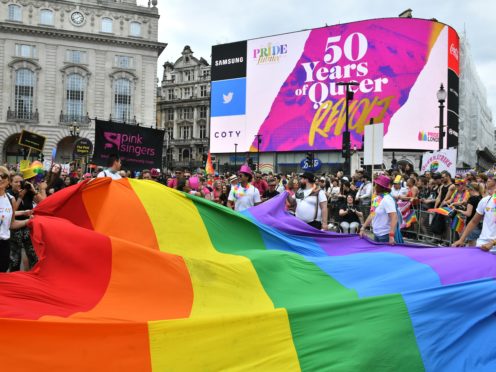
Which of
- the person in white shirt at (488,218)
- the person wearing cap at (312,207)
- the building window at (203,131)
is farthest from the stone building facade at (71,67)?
the person in white shirt at (488,218)

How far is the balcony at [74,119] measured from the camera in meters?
57.3

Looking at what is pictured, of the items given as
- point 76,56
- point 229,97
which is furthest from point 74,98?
point 229,97

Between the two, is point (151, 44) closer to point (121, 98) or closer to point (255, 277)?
point (121, 98)

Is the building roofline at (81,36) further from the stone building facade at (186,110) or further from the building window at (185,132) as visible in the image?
the building window at (185,132)

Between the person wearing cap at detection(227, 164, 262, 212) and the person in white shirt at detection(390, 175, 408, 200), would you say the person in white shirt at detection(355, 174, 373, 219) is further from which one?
the person wearing cap at detection(227, 164, 262, 212)

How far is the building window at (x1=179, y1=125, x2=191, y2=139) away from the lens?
313 feet

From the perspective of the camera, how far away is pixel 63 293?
4047 millimetres

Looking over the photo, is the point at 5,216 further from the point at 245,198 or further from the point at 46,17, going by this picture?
the point at 46,17

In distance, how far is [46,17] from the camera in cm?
5666

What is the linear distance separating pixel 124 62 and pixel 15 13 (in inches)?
514

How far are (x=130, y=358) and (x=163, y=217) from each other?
2.37 meters

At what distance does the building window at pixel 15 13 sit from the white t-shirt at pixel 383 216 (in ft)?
193

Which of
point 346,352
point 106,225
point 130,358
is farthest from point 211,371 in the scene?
point 106,225

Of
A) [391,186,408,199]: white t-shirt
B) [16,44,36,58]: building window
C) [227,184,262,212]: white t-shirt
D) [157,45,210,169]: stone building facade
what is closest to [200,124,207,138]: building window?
[157,45,210,169]: stone building facade
